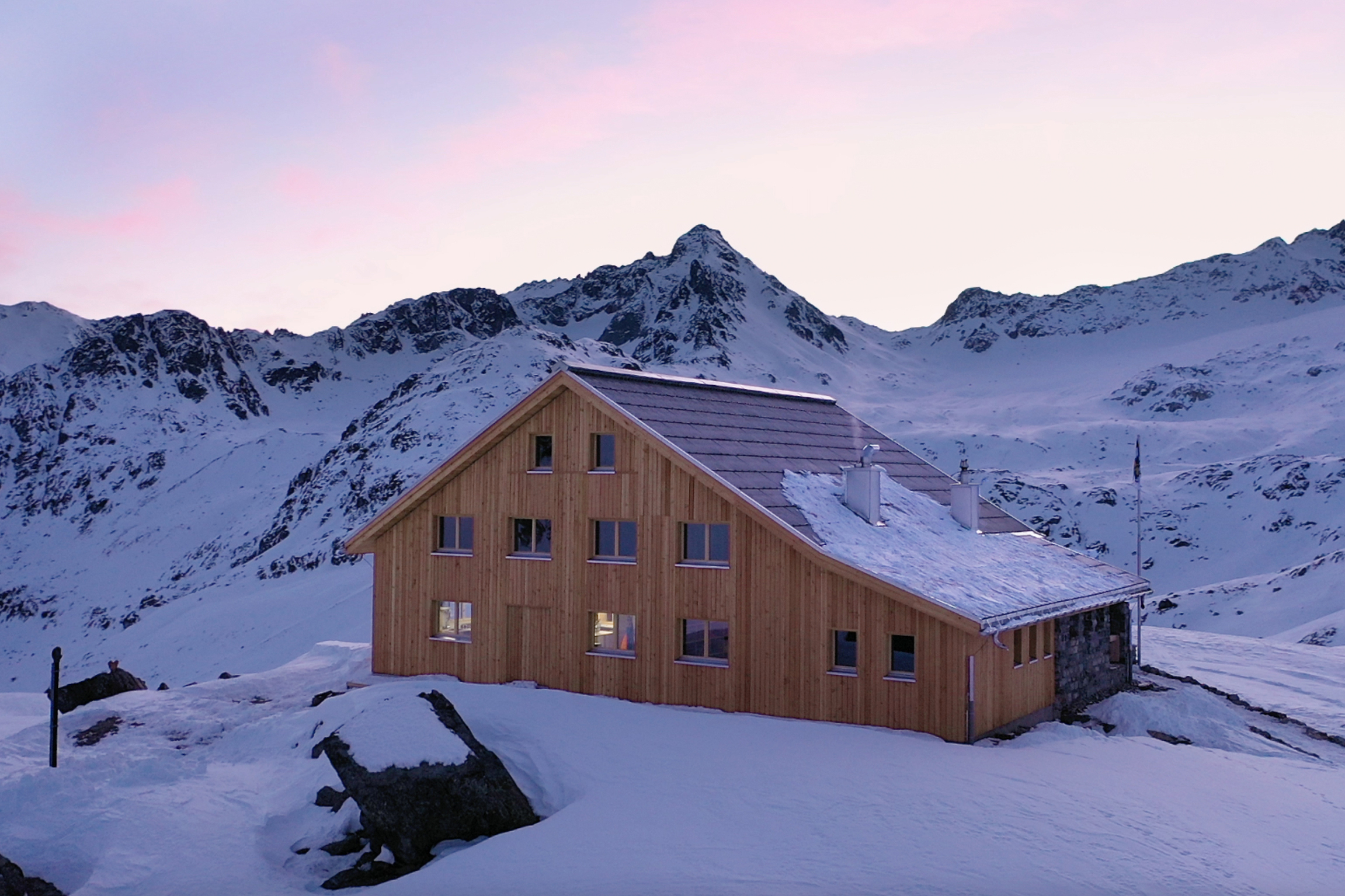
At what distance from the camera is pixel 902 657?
20703 millimetres

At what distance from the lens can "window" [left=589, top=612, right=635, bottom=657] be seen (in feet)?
78.6

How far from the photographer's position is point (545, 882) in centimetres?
1352

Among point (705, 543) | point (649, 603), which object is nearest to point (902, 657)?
point (705, 543)

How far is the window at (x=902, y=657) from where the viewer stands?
20.5 m

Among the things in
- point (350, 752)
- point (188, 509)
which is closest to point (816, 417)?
point (350, 752)

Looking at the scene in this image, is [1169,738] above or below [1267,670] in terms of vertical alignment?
above

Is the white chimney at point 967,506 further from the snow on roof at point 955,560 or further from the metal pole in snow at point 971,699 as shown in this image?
the metal pole in snow at point 971,699

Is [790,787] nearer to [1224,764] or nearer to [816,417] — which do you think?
[1224,764]

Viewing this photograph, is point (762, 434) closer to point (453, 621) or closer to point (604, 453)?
point (604, 453)

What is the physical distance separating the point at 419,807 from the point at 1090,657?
17.6 metres

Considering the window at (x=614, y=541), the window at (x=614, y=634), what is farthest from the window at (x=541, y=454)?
the window at (x=614, y=634)

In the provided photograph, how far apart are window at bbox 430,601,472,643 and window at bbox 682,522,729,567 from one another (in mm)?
6617

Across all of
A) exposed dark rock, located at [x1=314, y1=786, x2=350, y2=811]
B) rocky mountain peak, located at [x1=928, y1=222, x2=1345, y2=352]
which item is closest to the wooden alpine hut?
exposed dark rock, located at [x1=314, y1=786, x2=350, y2=811]

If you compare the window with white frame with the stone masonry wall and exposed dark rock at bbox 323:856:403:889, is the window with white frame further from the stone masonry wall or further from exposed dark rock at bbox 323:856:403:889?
the stone masonry wall
